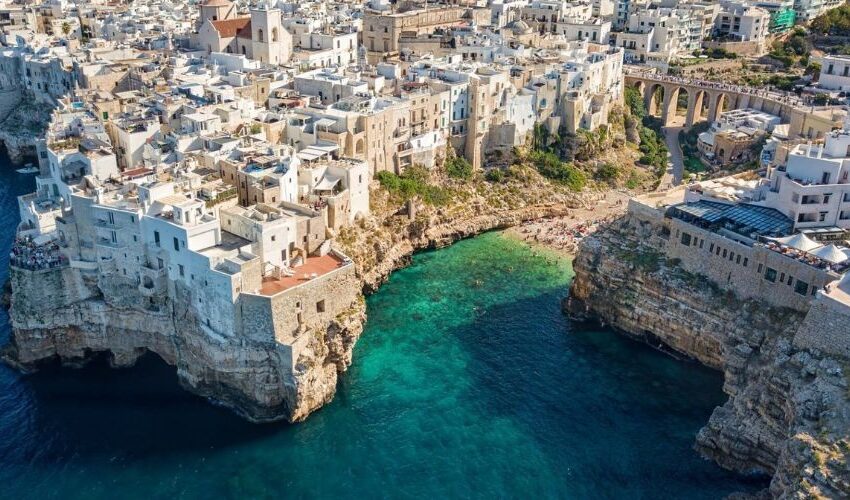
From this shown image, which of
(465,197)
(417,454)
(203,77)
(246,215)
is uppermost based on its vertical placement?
(203,77)

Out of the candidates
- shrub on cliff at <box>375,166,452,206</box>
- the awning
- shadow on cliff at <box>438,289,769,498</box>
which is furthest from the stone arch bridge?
the awning

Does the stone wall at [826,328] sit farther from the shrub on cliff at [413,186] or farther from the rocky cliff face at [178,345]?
the shrub on cliff at [413,186]

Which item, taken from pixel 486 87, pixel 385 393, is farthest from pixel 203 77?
pixel 385 393

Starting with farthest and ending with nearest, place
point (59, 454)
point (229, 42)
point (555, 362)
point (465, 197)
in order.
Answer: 1. point (229, 42)
2. point (465, 197)
3. point (555, 362)
4. point (59, 454)

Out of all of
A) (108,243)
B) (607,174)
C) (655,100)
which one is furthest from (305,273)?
(655,100)

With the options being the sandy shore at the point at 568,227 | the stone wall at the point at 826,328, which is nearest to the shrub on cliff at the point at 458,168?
the sandy shore at the point at 568,227

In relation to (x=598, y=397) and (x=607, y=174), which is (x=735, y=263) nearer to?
(x=598, y=397)

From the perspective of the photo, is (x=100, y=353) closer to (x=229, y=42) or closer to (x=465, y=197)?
(x=465, y=197)
